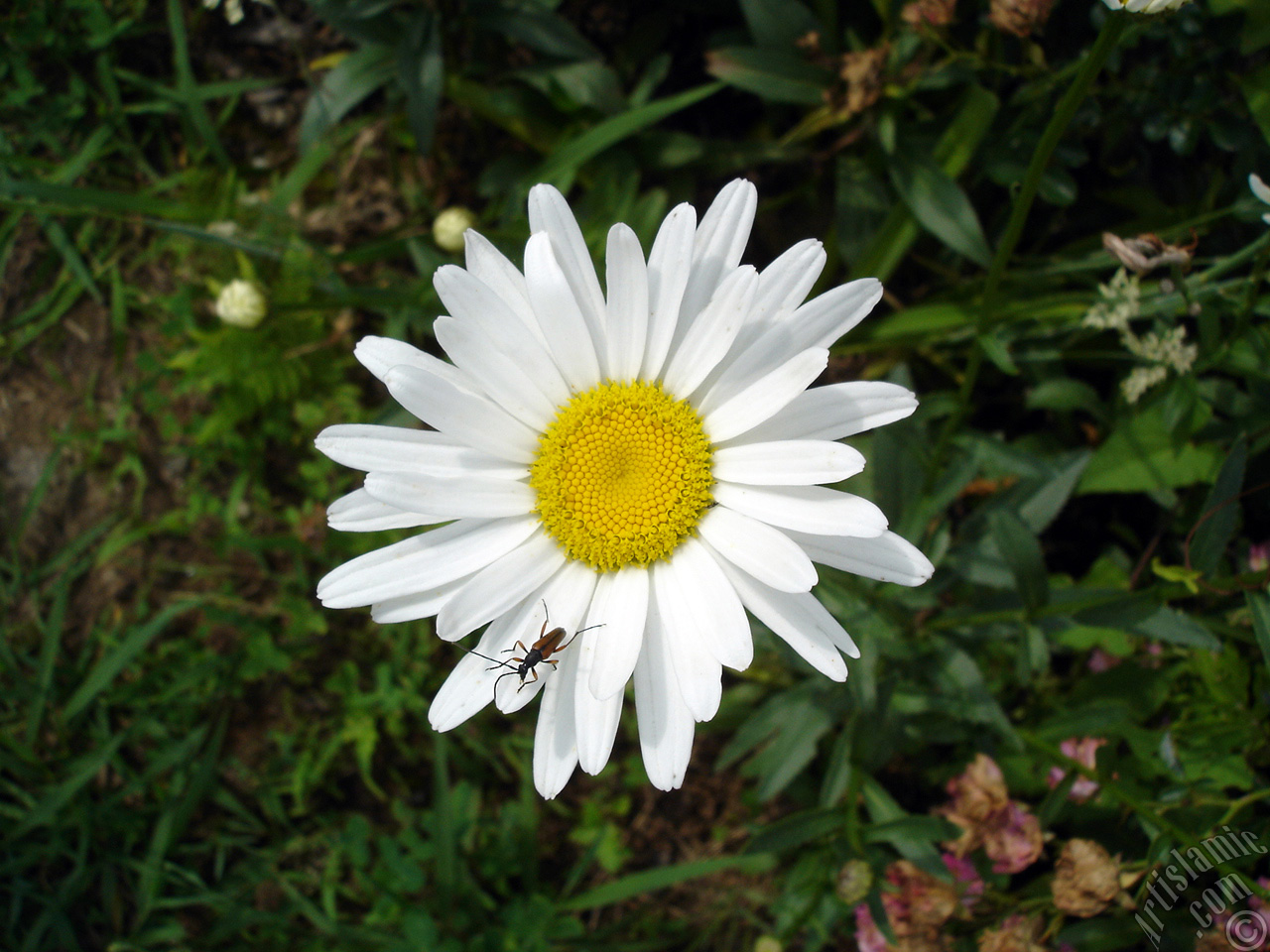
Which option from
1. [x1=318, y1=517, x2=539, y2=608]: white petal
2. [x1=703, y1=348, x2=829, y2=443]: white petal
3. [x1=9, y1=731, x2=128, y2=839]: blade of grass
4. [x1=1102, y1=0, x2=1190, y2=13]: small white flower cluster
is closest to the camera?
[x1=1102, y1=0, x2=1190, y2=13]: small white flower cluster

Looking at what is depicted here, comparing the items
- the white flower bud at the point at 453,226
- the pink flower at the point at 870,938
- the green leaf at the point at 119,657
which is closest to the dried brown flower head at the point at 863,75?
the white flower bud at the point at 453,226

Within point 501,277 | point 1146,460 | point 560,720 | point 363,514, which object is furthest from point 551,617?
point 1146,460

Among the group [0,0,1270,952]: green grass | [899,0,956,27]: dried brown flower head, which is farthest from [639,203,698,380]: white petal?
[899,0,956,27]: dried brown flower head

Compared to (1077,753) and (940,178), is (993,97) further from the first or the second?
(1077,753)

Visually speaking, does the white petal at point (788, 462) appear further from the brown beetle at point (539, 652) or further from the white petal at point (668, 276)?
the brown beetle at point (539, 652)

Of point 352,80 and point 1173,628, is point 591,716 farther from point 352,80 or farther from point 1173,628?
point 352,80

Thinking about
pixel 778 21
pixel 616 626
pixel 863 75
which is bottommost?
pixel 616 626

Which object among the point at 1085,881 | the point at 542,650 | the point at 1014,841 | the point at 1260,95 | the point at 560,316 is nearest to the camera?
the point at 560,316

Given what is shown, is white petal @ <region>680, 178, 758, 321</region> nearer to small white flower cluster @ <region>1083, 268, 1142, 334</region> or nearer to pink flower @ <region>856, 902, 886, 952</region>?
small white flower cluster @ <region>1083, 268, 1142, 334</region>
